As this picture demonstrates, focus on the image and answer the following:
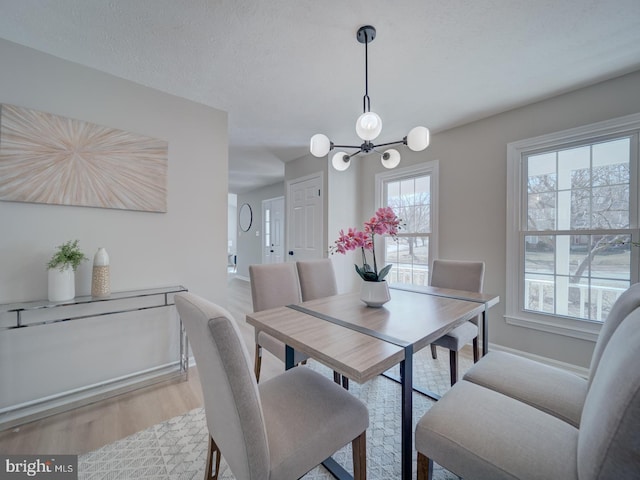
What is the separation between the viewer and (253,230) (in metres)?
6.82

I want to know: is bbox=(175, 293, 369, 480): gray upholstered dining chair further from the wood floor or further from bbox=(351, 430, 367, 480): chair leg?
the wood floor

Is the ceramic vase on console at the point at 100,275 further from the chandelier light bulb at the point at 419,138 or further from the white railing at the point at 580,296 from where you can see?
the white railing at the point at 580,296

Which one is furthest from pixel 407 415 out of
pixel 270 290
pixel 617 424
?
pixel 270 290

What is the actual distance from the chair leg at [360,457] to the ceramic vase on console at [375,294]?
697 millimetres

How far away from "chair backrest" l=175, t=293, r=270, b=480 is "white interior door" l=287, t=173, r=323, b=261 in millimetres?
2929

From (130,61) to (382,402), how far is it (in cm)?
305

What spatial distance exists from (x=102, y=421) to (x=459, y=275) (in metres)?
2.80

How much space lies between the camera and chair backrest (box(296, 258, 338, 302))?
2195mm

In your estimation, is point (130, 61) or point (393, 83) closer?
point (130, 61)

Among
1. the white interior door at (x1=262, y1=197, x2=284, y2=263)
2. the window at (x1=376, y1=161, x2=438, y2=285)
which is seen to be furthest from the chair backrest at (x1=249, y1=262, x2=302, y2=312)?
the white interior door at (x1=262, y1=197, x2=284, y2=263)

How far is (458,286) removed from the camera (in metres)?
2.26

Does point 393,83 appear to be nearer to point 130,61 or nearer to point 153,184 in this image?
point 130,61

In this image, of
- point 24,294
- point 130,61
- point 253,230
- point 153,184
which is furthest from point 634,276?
point 253,230

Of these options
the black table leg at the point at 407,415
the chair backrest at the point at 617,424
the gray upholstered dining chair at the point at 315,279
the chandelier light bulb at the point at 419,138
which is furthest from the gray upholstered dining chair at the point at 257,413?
the chandelier light bulb at the point at 419,138
